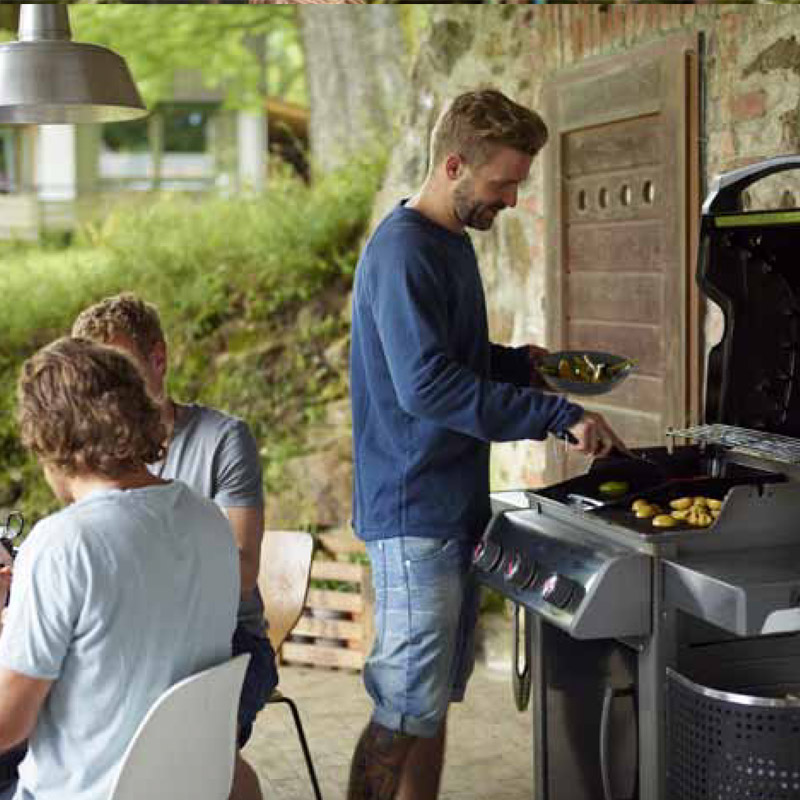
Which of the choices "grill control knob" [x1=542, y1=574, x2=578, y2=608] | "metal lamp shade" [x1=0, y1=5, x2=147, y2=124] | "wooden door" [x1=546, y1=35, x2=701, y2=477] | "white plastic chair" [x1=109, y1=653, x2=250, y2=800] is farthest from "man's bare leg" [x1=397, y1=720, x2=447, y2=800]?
"metal lamp shade" [x1=0, y1=5, x2=147, y2=124]

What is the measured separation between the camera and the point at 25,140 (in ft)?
63.3

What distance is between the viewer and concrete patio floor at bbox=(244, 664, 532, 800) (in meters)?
4.36

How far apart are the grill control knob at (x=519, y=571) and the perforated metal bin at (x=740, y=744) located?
0.40 metres

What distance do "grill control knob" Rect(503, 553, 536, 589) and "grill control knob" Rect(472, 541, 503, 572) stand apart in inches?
2.3

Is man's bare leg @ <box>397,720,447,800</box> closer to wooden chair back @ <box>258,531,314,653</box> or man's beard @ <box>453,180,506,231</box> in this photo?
wooden chair back @ <box>258,531,314,653</box>

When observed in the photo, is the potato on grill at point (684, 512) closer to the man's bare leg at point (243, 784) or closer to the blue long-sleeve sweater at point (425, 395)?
the blue long-sleeve sweater at point (425, 395)

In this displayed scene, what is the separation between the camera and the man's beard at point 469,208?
3176 millimetres

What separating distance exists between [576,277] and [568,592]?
2.67 metres

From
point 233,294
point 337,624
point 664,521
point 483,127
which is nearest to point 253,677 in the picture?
point 664,521

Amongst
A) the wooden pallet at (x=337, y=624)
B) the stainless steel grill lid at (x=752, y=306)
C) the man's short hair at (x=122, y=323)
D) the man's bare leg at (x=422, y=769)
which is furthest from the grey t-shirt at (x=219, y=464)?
the wooden pallet at (x=337, y=624)

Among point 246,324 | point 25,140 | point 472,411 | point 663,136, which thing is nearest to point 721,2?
point 663,136

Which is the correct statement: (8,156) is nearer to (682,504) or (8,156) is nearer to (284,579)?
(284,579)

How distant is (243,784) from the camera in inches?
126

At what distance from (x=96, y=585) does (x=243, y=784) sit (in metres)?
1.18
